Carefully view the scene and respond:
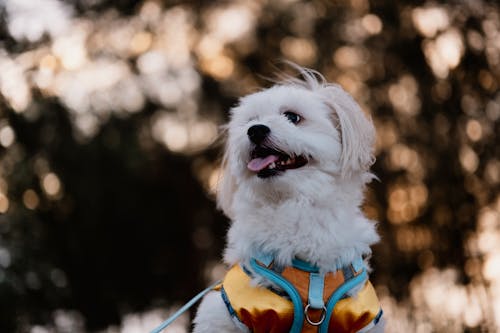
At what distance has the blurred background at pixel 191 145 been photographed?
5.86 metres

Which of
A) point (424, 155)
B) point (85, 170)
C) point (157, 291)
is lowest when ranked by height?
point (157, 291)

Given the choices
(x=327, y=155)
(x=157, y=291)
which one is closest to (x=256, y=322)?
(x=327, y=155)

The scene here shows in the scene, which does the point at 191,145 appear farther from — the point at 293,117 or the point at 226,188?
the point at 293,117

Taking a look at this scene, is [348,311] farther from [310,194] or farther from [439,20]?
[439,20]

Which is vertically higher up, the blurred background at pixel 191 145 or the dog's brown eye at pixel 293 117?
the dog's brown eye at pixel 293 117

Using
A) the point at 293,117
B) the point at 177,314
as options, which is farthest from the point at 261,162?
the point at 177,314

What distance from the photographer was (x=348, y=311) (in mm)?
2645

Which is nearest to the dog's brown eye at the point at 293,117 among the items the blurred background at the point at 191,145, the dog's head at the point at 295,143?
the dog's head at the point at 295,143

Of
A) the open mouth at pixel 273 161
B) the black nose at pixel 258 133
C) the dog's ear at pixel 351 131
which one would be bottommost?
the dog's ear at pixel 351 131

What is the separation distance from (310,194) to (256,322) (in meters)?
0.65

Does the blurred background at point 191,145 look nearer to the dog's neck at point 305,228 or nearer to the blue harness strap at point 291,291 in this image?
the dog's neck at point 305,228

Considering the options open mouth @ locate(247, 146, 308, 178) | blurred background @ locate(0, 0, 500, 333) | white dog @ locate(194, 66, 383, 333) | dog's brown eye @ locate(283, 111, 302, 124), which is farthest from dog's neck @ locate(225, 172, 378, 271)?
blurred background @ locate(0, 0, 500, 333)

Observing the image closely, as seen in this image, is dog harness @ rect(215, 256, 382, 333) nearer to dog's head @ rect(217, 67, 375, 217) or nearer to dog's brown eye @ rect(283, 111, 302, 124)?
dog's head @ rect(217, 67, 375, 217)

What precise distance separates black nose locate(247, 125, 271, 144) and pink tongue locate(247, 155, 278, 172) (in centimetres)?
9
